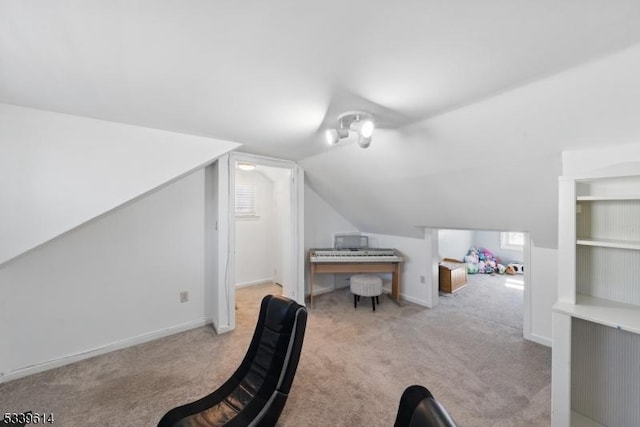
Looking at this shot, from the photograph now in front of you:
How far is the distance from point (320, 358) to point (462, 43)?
2599mm

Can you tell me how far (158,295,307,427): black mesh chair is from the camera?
1.44 metres

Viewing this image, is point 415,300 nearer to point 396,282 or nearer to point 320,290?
point 396,282

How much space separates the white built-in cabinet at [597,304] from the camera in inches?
56.8

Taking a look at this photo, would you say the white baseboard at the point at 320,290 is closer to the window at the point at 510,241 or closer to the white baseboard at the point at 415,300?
the white baseboard at the point at 415,300

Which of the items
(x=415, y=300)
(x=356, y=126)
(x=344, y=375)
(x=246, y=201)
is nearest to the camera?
(x=356, y=126)

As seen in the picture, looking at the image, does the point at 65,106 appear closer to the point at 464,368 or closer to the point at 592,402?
the point at 464,368

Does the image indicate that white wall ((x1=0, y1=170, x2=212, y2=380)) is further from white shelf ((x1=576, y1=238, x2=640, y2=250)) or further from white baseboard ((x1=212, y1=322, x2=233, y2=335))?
white shelf ((x1=576, y1=238, x2=640, y2=250))

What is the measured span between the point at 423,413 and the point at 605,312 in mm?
1546

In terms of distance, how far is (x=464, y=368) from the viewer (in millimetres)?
2215

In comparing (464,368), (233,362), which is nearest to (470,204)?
(464,368)

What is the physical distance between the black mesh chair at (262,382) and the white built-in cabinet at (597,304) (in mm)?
1601

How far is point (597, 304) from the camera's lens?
150 cm

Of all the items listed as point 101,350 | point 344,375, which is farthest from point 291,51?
point 101,350

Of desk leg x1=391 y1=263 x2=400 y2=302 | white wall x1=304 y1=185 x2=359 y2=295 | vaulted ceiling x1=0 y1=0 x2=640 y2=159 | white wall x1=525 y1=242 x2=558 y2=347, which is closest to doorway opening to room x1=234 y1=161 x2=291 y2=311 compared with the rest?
white wall x1=304 y1=185 x2=359 y2=295
